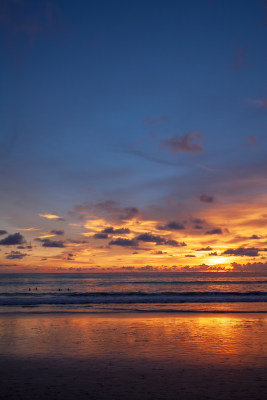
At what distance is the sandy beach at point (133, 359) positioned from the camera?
8.27m

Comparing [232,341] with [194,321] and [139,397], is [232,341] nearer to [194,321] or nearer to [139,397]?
[194,321]

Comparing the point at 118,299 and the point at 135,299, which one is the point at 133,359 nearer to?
the point at 118,299

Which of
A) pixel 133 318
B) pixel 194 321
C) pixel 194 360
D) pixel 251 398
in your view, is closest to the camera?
pixel 251 398

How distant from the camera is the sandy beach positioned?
8273 mm

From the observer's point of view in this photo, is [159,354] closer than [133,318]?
Yes

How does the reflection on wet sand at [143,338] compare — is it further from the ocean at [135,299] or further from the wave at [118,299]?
the wave at [118,299]

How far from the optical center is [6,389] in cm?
839

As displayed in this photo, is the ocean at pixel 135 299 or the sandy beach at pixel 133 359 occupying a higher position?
the sandy beach at pixel 133 359

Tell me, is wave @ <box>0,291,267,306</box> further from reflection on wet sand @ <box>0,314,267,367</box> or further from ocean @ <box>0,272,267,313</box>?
reflection on wet sand @ <box>0,314,267,367</box>

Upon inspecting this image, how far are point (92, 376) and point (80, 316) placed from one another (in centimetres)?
1296

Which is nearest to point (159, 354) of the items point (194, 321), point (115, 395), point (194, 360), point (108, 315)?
point (194, 360)

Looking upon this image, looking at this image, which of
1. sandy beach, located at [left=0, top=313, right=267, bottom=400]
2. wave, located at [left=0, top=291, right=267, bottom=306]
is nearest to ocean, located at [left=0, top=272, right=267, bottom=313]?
wave, located at [left=0, top=291, right=267, bottom=306]

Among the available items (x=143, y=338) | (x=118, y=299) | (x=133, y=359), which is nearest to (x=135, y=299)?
(x=118, y=299)

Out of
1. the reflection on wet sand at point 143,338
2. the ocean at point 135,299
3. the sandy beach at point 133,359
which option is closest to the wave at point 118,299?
the ocean at point 135,299
